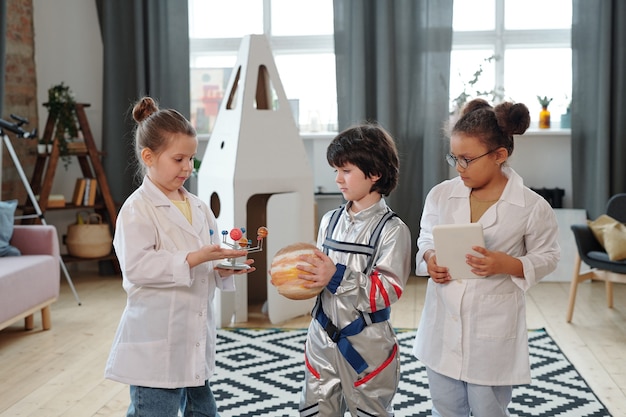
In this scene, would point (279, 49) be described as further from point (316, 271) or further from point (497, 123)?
point (316, 271)

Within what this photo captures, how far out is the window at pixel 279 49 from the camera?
231 inches

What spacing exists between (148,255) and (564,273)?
3.99 meters

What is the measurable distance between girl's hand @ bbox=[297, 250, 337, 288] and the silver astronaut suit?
0.18 feet

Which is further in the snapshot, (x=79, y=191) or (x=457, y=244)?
(x=79, y=191)

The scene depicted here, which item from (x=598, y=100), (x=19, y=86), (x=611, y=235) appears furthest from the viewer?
(x=19, y=86)

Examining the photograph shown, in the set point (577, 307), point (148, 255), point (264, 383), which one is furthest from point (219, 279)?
point (577, 307)

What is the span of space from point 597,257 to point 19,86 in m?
3.96

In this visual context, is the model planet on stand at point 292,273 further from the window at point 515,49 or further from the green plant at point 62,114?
the window at point 515,49

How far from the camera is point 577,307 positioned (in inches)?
183

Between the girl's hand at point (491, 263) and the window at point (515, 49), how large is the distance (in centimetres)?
378

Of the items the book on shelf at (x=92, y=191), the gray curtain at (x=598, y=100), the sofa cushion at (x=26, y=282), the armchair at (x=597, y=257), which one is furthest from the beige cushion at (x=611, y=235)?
the book on shelf at (x=92, y=191)

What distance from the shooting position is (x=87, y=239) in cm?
543

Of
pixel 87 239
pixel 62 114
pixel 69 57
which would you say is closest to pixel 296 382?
pixel 87 239

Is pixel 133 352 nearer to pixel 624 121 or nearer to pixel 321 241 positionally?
pixel 321 241
